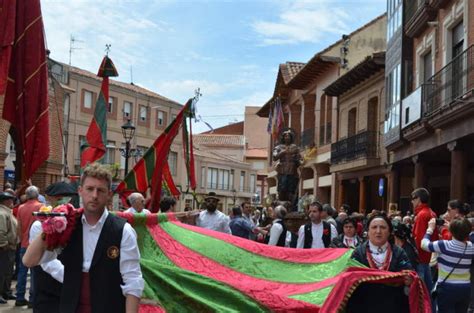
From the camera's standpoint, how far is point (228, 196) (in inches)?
2827

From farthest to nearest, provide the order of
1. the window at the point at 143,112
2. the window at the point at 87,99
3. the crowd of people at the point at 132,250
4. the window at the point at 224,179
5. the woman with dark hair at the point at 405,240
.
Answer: the window at the point at 224,179 < the window at the point at 143,112 < the window at the point at 87,99 < the woman with dark hair at the point at 405,240 < the crowd of people at the point at 132,250

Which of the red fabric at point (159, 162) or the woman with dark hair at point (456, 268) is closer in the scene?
the woman with dark hair at point (456, 268)

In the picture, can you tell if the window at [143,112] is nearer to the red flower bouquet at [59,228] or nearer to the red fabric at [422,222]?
the red fabric at [422,222]

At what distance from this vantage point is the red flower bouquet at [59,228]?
3.74 metres

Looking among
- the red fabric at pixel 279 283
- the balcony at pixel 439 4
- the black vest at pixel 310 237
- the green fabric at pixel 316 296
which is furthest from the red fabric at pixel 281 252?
the balcony at pixel 439 4

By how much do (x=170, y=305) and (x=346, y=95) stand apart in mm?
26950

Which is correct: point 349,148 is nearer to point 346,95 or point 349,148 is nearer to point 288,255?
point 346,95

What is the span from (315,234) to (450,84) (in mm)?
8500

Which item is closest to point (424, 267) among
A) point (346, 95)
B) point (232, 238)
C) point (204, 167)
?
point (232, 238)

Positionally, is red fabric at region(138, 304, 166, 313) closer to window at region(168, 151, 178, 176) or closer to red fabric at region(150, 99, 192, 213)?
red fabric at region(150, 99, 192, 213)

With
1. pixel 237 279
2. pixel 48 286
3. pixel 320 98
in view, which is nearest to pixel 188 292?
pixel 237 279

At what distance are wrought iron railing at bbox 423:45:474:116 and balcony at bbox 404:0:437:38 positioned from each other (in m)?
2.41

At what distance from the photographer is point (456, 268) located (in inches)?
296

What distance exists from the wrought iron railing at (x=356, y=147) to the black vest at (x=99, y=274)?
24569mm
